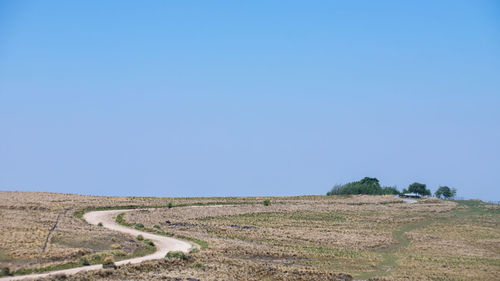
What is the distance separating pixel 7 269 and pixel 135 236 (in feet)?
66.3

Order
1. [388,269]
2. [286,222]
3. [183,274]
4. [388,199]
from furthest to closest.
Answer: [388,199]
[286,222]
[388,269]
[183,274]

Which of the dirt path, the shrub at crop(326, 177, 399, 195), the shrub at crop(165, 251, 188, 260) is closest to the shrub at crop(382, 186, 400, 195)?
the shrub at crop(326, 177, 399, 195)

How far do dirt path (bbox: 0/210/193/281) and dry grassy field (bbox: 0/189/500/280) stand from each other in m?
1.30

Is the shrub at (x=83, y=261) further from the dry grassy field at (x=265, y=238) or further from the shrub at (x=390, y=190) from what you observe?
the shrub at (x=390, y=190)

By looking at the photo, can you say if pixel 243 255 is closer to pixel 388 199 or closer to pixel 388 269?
pixel 388 269

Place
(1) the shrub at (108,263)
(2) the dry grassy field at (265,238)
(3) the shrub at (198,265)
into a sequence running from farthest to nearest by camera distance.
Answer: (3) the shrub at (198,265) < (2) the dry grassy field at (265,238) < (1) the shrub at (108,263)

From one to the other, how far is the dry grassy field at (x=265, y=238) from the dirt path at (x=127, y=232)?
51.1 inches

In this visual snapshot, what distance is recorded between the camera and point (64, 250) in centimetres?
4356

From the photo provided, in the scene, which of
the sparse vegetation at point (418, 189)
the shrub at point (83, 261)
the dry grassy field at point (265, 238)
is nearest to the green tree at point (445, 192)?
the sparse vegetation at point (418, 189)

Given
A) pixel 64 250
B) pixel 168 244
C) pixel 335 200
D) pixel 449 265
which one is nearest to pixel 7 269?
pixel 64 250

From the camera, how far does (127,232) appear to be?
194 feet

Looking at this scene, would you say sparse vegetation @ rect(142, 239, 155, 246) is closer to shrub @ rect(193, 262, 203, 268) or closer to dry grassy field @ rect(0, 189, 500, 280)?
dry grassy field @ rect(0, 189, 500, 280)

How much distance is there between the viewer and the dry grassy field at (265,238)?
143ft

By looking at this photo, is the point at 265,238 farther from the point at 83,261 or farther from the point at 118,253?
the point at 83,261
